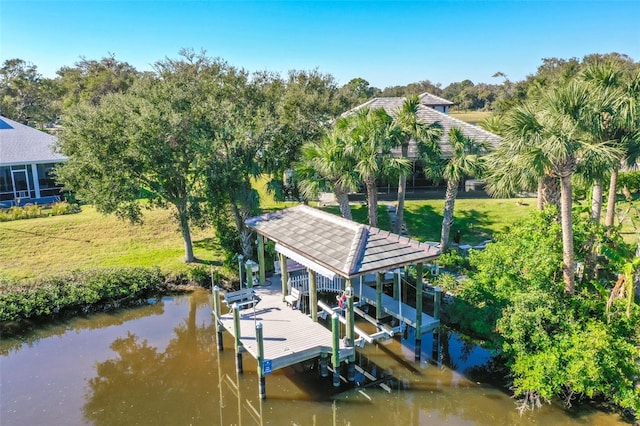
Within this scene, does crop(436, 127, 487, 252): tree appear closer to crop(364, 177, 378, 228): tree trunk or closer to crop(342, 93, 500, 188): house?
crop(364, 177, 378, 228): tree trunk

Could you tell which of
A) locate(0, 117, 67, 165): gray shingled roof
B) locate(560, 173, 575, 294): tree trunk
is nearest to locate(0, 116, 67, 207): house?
locate(0, 117, 67, 165): gray shingled roof

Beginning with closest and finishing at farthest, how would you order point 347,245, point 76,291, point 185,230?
1. point 347,245
2. point 76,291
3. point 185,230

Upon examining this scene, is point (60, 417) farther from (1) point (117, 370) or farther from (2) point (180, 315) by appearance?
(2) point (180, 315)

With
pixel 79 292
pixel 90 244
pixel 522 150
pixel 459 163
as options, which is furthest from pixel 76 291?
pixel 522 150

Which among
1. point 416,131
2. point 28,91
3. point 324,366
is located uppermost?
point 28,91

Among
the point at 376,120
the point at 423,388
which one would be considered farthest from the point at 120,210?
the point at 423,388

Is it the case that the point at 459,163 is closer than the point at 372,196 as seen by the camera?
Yes

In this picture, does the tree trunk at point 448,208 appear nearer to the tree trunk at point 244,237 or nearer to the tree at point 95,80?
the tree trunk at point 244,237

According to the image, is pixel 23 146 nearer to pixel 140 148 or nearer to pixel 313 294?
pixel 140 148
